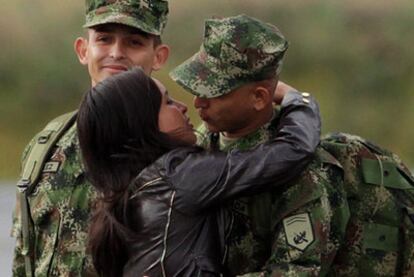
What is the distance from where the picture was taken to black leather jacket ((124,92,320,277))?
2.57 m

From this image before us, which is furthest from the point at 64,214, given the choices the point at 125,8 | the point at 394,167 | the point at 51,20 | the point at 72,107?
the point at 51,20

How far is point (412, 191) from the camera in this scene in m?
2.86

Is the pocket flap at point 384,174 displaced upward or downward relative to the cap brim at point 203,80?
downward

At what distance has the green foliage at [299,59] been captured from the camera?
771 cm

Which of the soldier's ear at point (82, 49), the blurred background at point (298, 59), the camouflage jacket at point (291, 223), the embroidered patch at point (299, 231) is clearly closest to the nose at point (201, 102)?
the camouflage jacket at point (291, 223)

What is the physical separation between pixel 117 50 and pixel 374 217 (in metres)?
0.79

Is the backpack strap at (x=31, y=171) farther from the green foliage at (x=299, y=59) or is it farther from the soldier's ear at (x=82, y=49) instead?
the green foliage at (x=299, y=59)

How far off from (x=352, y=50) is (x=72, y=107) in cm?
174

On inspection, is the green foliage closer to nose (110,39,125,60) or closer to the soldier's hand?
nose (110,39,125,60)

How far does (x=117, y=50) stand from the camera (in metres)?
3.20

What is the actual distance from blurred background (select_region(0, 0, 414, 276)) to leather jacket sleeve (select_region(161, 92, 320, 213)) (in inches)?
190

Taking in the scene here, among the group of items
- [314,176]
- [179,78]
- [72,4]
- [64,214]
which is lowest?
[72,4]

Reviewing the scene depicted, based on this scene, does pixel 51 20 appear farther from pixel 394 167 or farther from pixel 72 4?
pixel 394 167

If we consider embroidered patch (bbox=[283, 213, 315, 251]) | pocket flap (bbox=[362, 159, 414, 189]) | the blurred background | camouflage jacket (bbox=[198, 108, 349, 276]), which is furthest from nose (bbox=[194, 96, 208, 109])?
the blurred background
